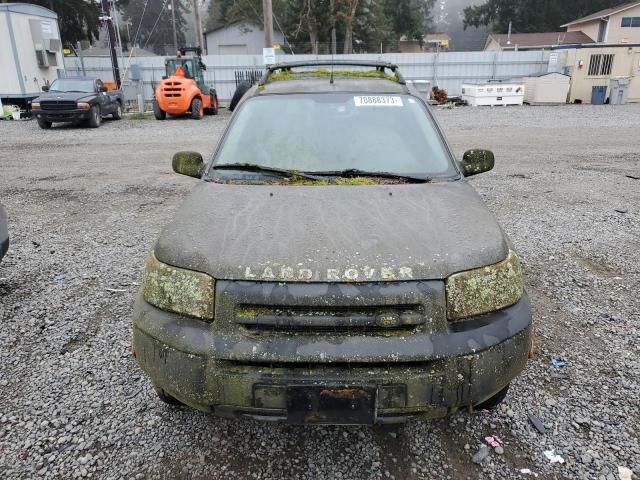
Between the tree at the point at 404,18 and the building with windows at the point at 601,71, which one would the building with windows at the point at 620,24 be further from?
the building with windows at the point at 601,71

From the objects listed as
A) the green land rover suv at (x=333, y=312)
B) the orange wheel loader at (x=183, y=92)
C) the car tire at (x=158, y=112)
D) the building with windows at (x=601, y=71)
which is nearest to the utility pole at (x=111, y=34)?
the orange wheel loader at (x=183, y=92)

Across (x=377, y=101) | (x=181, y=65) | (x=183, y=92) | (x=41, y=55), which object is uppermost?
(x=41, y=55)

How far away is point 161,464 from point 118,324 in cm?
158

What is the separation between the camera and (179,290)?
7.24 ft

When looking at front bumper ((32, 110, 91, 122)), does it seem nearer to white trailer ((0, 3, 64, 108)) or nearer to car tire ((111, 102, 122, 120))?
car tire ((111, 102, 122, 120))

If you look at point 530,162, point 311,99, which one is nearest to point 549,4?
point 530,162

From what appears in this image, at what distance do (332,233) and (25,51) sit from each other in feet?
73.2

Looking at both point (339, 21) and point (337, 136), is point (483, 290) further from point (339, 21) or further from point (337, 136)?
point (339, 21)

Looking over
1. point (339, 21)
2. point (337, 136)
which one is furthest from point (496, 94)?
point (337, 136)

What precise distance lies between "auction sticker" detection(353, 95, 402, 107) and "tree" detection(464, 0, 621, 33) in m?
59.5

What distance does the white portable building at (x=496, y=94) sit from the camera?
21594 mm

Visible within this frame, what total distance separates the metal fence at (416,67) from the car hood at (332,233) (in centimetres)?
2324

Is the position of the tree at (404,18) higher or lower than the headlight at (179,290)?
higher

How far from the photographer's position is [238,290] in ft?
6.93
